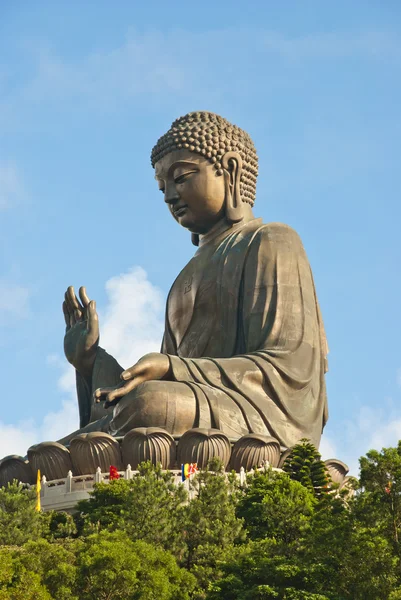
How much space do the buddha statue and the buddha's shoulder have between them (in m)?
0.02

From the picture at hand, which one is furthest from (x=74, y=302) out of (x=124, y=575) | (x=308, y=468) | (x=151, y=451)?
A: (x=124, y=575)

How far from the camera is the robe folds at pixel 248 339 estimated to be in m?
24.2

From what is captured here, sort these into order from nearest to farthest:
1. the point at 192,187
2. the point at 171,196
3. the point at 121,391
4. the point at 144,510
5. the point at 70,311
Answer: the point at 144,510 < the point at 121,391 < the point at 70,311 < the point at 192,187 < the point at 171,196

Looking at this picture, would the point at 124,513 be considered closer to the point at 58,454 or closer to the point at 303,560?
the point at 303,560

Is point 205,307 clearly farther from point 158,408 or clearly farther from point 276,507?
point 276,507

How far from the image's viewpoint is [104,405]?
2438 centimetres

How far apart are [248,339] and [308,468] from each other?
14.6ft

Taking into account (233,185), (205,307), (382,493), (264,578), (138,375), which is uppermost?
(233,185)

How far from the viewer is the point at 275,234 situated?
87.5ft

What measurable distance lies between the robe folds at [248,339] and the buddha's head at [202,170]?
43 cm

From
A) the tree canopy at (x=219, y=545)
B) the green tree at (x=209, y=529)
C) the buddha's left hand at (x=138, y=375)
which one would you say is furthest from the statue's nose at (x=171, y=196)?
the green tree at (x=209, y=529)

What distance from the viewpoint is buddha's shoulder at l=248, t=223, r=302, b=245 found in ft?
87.0

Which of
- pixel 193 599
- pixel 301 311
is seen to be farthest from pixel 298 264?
pixel 193 599

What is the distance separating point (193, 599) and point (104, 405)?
793 cm
